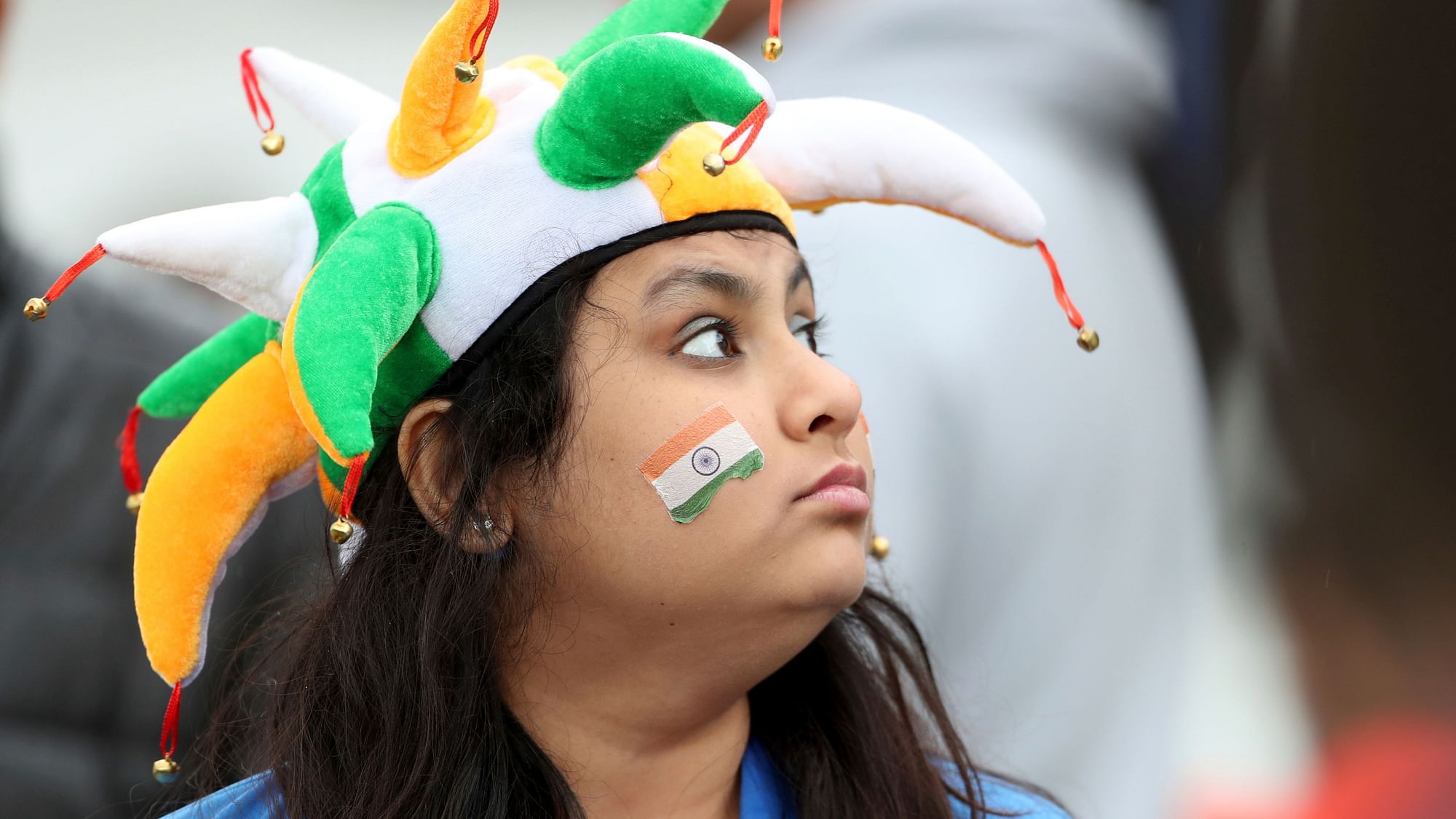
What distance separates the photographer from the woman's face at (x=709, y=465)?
1189mm

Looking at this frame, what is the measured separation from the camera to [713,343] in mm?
1258

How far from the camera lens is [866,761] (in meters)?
1.49

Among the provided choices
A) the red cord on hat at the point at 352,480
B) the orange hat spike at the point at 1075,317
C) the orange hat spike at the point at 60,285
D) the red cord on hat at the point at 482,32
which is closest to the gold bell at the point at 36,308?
the orange hat spike at the point at 60,285

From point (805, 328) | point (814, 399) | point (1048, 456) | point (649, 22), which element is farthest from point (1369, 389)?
point (649, 22)

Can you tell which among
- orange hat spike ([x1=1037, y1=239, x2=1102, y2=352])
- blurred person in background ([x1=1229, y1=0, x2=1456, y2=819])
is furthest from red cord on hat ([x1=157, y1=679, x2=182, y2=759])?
blurred person in background ([x1=1229, y1=0, x2=1456, y2=819])

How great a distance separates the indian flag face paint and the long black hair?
4.4 inches

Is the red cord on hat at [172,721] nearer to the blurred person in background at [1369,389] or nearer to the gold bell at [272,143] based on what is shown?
the gold bell at [272,143]

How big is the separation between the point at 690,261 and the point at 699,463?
7.9 inches

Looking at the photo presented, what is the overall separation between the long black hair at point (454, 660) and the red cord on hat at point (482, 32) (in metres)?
0.21

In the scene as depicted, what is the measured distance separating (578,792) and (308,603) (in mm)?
394

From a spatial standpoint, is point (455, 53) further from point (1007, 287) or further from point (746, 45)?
point (746, 45)

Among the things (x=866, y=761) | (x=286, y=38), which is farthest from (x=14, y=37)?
(x=866, y=761)

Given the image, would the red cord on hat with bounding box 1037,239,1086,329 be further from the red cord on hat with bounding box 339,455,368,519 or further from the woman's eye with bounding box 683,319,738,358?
the red cord on hat with bounding box 339,455,368,519

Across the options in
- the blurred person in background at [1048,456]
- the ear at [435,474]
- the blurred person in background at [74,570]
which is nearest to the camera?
the ear at [435,474]
